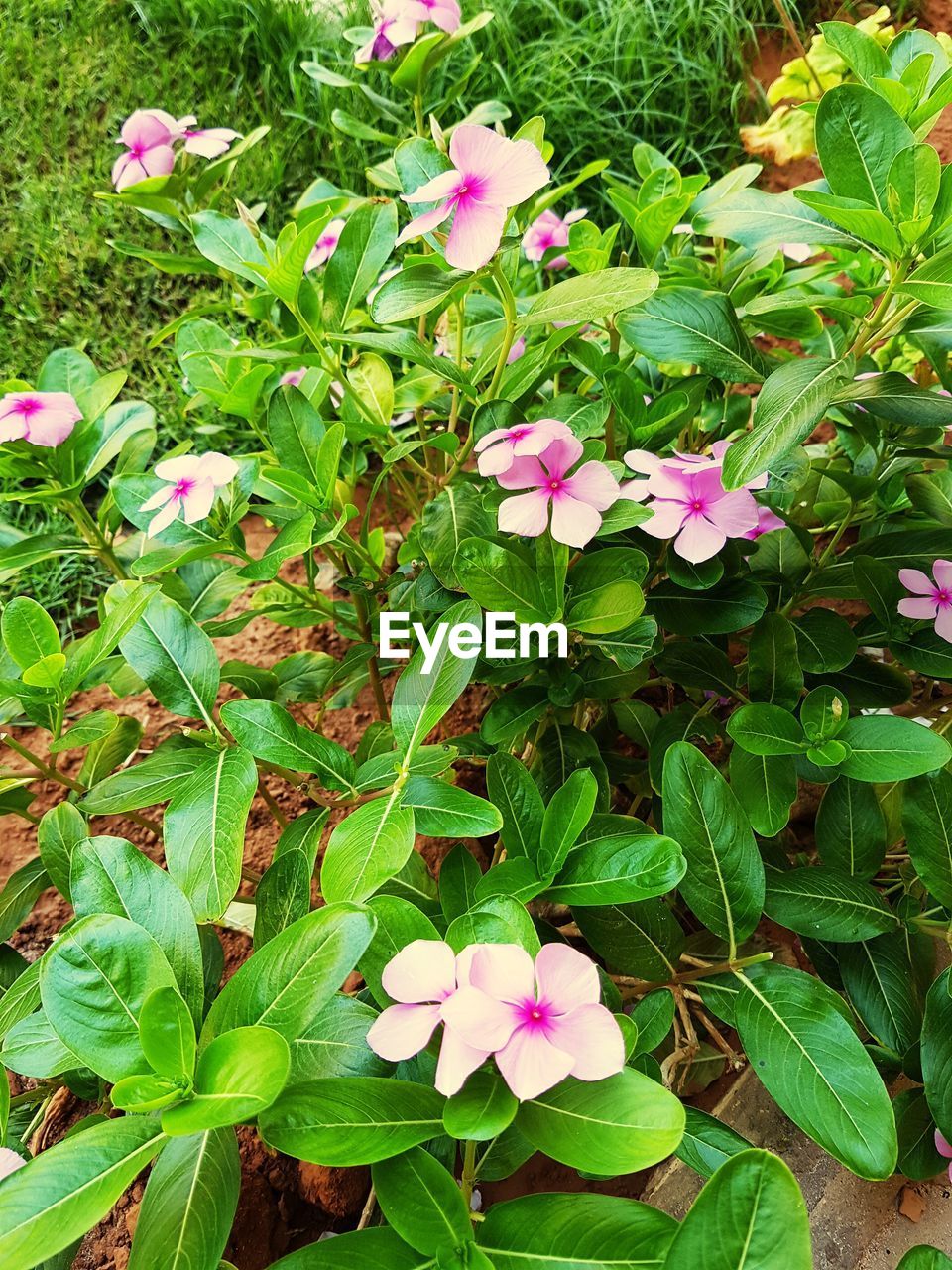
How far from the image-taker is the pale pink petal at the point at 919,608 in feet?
3.02

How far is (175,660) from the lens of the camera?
0.90 meters

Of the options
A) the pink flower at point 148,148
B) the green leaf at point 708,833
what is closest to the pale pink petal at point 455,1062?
the green leaf at point 708,833

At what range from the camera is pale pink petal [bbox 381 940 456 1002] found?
60 cm

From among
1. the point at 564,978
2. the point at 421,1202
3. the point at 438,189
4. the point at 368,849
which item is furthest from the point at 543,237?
the point at 421,1202

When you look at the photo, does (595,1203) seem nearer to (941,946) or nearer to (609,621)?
(609,621)

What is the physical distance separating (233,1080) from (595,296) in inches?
25.4

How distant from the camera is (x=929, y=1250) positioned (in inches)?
25.1

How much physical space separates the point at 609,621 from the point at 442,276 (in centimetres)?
34

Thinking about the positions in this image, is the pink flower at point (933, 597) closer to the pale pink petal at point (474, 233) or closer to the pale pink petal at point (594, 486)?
the pale pink petal at point (594, 486)

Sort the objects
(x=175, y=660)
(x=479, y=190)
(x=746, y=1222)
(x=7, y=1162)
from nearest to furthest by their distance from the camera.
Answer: (x=746, y=1222) → (x=7, y=1162) → (x=479, y=190) → (x=175, y=660)

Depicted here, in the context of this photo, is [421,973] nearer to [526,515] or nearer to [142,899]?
[142,899]

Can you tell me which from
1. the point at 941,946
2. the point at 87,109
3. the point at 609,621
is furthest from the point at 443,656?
the point at 87,109

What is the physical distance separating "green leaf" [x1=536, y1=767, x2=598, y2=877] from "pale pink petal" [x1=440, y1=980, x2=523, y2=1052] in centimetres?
19

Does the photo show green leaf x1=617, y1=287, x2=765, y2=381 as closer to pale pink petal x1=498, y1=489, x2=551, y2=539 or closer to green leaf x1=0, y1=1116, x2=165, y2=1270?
pale pink petal x1=498, y1=489, x2=551, y2=539
